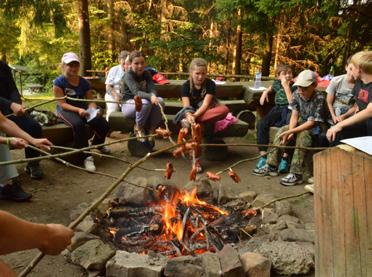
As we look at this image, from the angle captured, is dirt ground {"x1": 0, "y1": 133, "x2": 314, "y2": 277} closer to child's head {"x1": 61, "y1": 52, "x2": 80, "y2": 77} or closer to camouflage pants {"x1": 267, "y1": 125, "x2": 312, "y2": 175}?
camouflage pants {"x1": 267, "y1": 125, "x2": 312, "y2": 175}

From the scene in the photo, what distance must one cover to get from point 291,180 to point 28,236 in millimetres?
4474

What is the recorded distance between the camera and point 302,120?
221 inches

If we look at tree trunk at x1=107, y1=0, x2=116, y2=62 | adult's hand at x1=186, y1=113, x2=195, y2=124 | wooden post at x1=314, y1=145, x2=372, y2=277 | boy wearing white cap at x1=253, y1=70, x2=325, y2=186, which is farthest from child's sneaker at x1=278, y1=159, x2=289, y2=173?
tree trunk at x1=107, y1=0, x2=116, y2=62

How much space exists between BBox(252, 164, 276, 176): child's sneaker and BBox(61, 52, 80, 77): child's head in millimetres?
3032

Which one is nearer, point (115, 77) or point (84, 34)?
point (115, 77)

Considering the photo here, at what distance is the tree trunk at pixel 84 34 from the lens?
34.6 ft

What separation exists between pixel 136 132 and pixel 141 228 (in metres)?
2.59

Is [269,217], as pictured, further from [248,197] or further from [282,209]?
[248,197]

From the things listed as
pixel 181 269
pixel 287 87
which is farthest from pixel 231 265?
pixel 287 87

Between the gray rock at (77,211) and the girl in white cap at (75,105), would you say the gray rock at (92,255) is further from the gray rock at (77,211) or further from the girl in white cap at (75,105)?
the girl in white cap at (75,105)

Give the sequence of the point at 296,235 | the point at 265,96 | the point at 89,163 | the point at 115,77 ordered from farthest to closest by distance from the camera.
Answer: the point at 115,77 < the point at 265,96 < the point at 89,163 < the point at 296,235

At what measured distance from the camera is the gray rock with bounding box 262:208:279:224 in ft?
13.2

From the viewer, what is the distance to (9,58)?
26.7m

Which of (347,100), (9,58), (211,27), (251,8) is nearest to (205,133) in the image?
(347,100)
